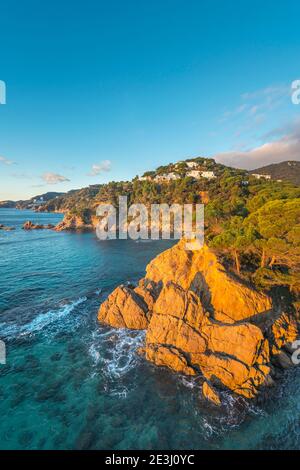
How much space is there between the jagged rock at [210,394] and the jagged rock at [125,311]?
7.67 m

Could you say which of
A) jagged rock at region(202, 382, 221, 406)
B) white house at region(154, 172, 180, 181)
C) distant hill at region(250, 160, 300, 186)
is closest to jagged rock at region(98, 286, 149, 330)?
jagged rock at region(202, 382, 221, 406)

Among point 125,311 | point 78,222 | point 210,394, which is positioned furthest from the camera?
point 78,222

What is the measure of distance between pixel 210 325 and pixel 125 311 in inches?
307

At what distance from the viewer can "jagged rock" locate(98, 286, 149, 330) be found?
65.5 ft

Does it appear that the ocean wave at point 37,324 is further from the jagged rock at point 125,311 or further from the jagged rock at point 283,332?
the jagged rock at point 283,332

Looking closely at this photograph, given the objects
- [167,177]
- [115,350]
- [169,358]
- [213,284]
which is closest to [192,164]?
[167,177]

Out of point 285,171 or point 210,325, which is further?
point 285,171

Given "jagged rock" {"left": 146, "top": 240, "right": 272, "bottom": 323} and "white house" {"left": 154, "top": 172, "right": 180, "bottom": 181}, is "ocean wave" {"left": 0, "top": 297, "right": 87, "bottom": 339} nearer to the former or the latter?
"jagged rock" {"left": 146, "top": 240, "right": 272, "bottom": 323}

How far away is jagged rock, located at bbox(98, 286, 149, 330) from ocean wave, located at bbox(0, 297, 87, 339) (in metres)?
4.23

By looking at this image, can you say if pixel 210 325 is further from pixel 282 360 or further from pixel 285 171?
pixel 285 171

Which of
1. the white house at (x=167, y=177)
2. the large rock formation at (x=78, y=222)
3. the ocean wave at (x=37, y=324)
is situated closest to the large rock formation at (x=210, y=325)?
the ocean wave at (x=37, y=324)

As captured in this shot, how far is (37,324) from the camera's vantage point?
2064 cm
